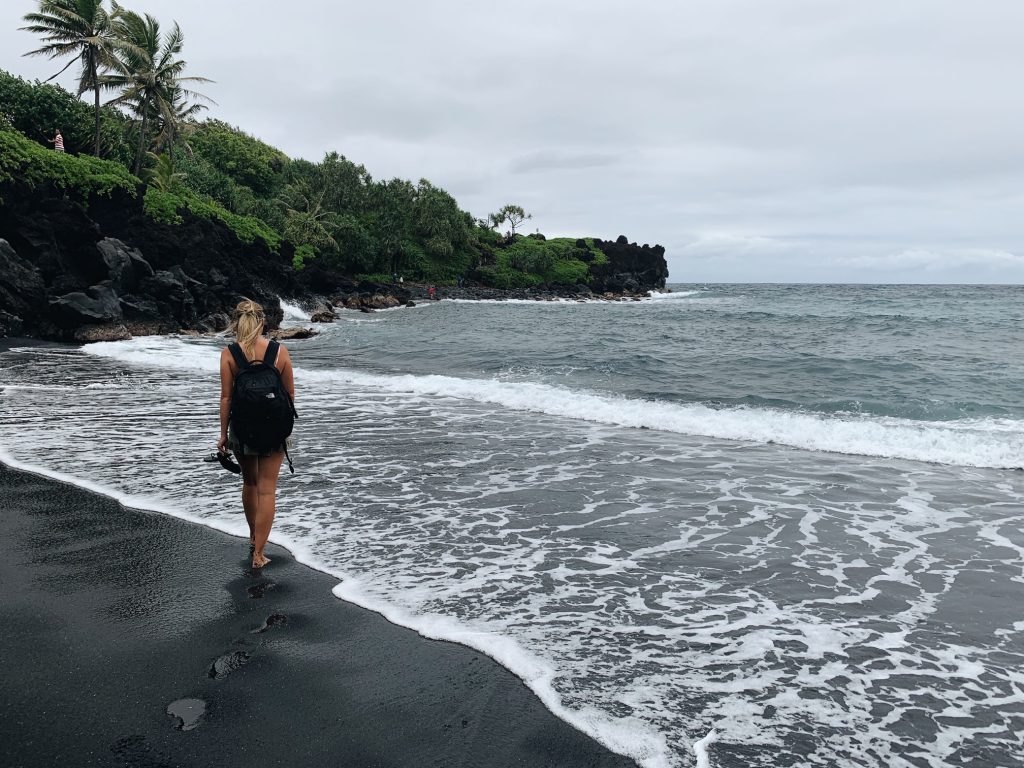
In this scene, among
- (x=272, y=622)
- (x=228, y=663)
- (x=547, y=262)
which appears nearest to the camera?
(x=228, y=663)

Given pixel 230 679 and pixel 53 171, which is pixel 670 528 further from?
pixel 53 171

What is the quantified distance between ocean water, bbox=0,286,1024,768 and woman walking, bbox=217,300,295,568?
0.63 m

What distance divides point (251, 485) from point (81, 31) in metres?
36.7

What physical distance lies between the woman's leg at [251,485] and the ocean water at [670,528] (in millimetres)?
637

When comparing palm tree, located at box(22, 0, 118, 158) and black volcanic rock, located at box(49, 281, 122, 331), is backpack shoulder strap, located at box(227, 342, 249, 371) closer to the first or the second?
black volcanic rock, located at box(49, 281, 122, 331)

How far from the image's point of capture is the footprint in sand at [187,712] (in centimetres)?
287

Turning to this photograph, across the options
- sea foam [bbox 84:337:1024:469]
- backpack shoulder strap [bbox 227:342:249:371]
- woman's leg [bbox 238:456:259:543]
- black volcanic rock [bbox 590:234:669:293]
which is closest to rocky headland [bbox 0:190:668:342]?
sea foam [bbox 84:337:1024:469]

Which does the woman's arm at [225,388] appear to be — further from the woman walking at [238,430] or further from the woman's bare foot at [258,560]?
the woman's bare foot at [258,560]

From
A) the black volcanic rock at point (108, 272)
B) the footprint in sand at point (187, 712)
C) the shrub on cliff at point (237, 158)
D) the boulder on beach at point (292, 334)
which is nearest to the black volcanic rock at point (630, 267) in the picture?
the shrub on cliff at point (237, 158)

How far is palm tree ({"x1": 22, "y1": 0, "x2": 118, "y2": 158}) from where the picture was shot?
98.4ft

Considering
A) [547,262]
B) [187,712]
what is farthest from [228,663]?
[547,262]

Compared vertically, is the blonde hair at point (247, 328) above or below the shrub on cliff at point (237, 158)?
below

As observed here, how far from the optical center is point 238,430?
445 centimetres

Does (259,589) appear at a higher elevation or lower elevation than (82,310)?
lower
